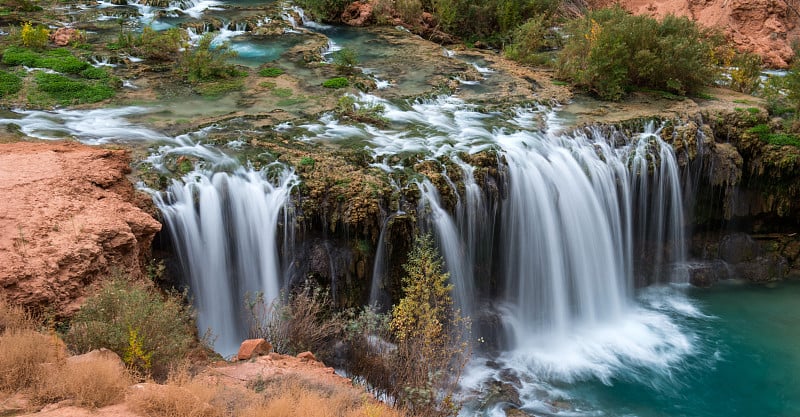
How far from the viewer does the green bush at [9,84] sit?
1236 centimetres

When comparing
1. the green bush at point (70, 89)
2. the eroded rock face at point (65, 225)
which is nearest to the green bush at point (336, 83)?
the green bush at point (70, 89)

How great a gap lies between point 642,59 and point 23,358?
533 inches

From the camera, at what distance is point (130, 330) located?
5.68 meters

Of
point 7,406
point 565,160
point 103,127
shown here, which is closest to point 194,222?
point 103,127

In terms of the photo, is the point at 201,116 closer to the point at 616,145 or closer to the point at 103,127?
the point at 103,127

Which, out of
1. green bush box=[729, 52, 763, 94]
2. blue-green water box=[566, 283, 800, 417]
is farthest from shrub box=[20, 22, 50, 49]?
green bush box=[729, 52, 763, 94]

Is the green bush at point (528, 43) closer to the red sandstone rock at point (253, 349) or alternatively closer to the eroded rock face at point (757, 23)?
the eroded rock face at point (757, 23)

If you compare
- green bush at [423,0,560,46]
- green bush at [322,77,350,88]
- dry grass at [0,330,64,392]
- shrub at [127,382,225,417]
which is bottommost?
shrub at [127,382,225,417]

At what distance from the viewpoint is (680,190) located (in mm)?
12531

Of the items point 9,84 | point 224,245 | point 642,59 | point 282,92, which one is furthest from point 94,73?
point 642,59

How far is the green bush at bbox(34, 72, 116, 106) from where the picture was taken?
12.5m

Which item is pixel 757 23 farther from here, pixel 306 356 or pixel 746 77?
pixel 306 356

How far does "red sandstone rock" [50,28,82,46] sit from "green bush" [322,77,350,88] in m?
6.82

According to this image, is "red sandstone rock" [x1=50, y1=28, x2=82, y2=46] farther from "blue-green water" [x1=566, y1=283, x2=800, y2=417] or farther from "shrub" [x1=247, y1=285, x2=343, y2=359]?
"blue-green water" [x1=566, y1=283, x2=800, y2=417]
